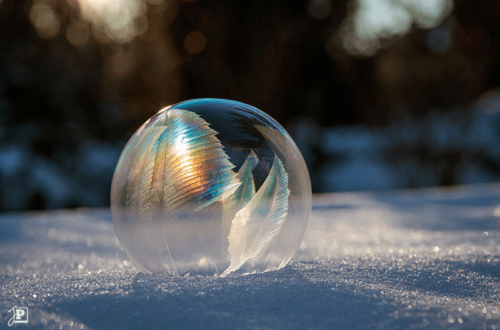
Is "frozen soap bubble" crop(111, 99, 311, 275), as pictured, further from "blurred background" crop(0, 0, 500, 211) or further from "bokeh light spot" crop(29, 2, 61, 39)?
"bokeh light spot" crop(29, 2, 61, 39)

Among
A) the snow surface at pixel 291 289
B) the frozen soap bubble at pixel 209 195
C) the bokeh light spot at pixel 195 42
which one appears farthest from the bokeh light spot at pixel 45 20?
the frozen soap bubble at pixel 209 195

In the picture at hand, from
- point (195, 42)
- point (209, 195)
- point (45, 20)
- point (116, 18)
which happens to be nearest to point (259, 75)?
point (195, 42)

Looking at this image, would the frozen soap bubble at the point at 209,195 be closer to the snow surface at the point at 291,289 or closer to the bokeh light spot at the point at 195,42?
the snow surface at the point at 291,289

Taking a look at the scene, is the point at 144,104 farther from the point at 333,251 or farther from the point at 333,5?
the point at 333,251

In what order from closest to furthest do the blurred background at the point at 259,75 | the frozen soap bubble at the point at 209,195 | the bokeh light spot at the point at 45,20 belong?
the frozen soap bubble at the point at 209,195, the blurred background at the point at 259,75, the bokeh light spot at the point at 45,20

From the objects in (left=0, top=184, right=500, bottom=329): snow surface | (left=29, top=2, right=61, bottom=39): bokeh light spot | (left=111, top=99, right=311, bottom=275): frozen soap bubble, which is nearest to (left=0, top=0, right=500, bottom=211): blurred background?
(left=29, top=2, right=61, bottom=39): bokeh light spot

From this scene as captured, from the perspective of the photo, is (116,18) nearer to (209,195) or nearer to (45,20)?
(45,20)
